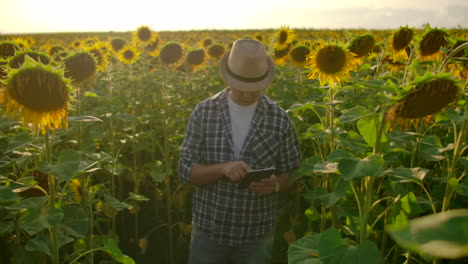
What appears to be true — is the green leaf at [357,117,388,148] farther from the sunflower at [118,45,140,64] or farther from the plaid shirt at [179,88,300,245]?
the sunflower at [118,45,140,64]

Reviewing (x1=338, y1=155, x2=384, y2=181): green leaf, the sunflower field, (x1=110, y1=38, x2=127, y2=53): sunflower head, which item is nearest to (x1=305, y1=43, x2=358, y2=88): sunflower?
the sunflower field

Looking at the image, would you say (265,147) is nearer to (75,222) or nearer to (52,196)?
(75,222)

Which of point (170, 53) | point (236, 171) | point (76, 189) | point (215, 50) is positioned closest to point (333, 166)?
point (236, 171)

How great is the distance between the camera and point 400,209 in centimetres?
197

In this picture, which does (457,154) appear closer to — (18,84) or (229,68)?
(229,68)

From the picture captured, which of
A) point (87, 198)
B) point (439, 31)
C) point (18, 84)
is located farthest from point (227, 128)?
point (439, 31)

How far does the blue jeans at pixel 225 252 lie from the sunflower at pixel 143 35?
240 inches

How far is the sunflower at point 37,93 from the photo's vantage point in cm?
169

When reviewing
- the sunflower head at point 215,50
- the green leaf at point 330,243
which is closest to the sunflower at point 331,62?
the green leaf at point 330,243

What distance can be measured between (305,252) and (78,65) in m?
2.03

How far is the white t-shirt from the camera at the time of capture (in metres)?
2.88

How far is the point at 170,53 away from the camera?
577cm

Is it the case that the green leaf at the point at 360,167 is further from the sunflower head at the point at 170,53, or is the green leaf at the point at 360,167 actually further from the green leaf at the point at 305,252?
the sunflower head at the point at 170,53

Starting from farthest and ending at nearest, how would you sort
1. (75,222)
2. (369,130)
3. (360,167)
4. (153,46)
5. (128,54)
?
(153,46)
(128,54)
(75,222)
(369,130)
(360,167)
